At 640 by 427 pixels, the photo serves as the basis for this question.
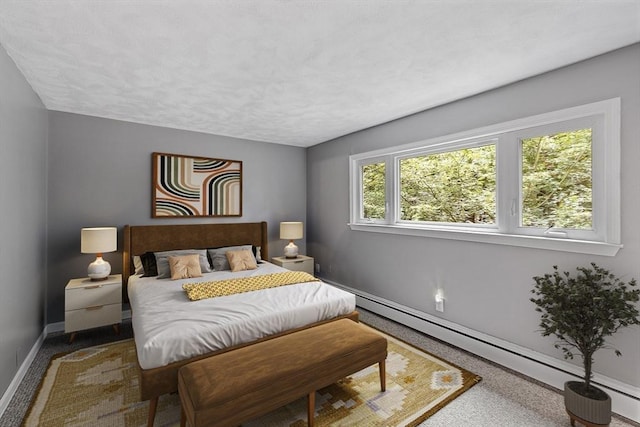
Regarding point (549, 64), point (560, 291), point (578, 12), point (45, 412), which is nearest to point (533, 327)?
point (560, 291)

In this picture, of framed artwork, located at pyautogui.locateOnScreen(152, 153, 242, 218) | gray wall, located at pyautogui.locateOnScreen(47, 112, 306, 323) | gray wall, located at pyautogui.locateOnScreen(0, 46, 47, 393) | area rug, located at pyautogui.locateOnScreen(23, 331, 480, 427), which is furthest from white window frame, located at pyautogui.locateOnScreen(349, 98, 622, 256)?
gray wall, located at pyautogui.locateOnScreen(0, 46, 47, 393)

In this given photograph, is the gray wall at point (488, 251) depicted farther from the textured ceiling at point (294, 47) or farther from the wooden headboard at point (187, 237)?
the wooden headboard at point (187, 237)

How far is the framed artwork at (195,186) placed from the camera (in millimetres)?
3922

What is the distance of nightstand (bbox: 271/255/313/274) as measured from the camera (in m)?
4.45

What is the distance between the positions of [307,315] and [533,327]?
1.89 metres

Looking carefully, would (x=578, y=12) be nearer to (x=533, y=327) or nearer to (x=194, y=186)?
(x=533, y=327)

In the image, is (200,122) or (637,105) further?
(200,122)

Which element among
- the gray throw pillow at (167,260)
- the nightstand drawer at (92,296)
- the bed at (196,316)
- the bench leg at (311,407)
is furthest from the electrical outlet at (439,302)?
the nightstand drawer at (92,296)

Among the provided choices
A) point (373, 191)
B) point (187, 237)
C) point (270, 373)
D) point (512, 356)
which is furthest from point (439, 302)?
point (187, 237)

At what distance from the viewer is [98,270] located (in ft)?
10.5

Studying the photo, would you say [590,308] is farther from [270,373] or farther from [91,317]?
[91,317]

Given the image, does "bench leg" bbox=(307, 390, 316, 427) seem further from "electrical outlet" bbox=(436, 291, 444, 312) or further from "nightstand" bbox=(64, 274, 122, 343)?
"nightstand" bbox=(64, 274, 122, 343)

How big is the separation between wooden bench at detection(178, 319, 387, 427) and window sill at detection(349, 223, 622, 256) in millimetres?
1408

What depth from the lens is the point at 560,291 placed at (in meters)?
2.03
